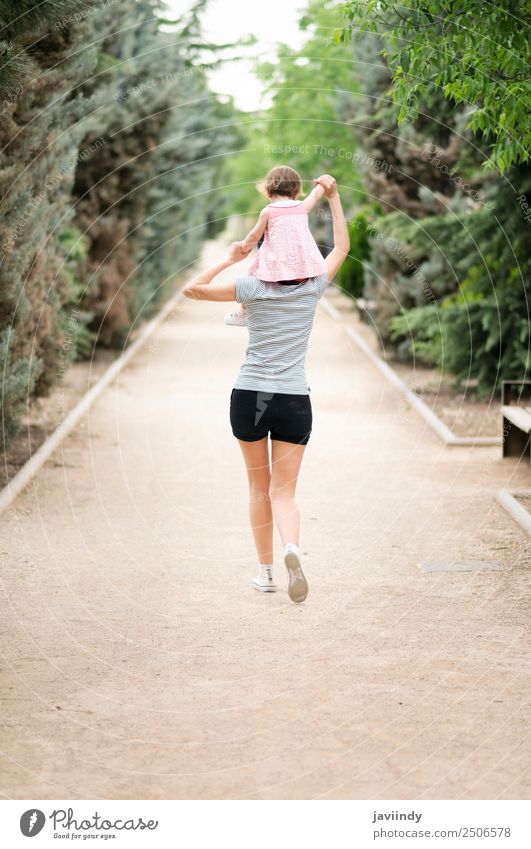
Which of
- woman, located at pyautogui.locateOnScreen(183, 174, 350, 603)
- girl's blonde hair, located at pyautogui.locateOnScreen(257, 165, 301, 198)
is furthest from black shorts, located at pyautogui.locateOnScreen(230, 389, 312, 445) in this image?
girl's blonde hair, located at pyautogui.locateOnScreen(257, 165, 301, 198)

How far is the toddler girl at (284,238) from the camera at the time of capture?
21.3 feet

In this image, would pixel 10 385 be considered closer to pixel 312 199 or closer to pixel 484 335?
pixel 312 199

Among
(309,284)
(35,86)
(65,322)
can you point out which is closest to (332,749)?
(309,284)

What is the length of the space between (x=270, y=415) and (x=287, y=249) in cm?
93

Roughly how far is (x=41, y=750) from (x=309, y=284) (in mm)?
→ 2999

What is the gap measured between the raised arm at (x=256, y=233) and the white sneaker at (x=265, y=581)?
2059 mm

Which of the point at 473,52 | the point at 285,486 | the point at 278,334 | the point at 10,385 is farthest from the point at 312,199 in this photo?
the point at 10,385

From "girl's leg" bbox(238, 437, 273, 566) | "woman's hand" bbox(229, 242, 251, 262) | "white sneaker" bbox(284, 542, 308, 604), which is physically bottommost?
"white sneaker" bbox(284, 542, 308, 604)

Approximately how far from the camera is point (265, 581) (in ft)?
24.1

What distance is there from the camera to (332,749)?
15.9 feet

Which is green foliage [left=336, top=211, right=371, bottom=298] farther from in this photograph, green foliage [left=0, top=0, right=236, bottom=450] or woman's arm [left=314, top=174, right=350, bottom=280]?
woman's arm [left=314, top=174, right=350, bottom=280]

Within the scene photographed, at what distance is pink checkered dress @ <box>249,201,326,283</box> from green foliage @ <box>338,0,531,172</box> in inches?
68.9

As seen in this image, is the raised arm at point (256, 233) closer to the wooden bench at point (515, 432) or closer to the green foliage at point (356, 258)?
the wooden bench at point (515, 432)

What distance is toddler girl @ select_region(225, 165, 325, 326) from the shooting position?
21.3ft
